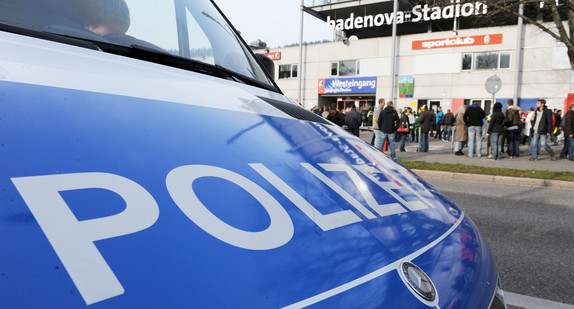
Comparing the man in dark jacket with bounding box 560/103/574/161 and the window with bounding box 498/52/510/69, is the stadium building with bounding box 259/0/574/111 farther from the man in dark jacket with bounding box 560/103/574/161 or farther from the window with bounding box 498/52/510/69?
the man in dark jacket with bounding box 560/103/574/161

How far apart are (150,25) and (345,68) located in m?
28.2

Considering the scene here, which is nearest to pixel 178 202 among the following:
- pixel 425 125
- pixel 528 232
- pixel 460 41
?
pixel 528 232

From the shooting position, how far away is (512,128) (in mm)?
11406

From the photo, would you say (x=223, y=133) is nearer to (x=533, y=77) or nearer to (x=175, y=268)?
(x=175, y=268)

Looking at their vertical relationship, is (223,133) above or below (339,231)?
above

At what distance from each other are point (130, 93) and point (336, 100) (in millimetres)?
30613

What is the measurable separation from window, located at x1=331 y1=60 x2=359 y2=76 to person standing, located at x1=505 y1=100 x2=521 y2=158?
17090 mm

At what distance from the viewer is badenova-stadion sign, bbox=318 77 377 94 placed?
1087 inches

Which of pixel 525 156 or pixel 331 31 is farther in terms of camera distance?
pixel 331 31

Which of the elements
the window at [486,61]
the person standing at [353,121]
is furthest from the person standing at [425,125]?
the window at [486,61]

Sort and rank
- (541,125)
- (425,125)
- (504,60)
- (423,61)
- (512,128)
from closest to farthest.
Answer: (541,125) → (512,128) → (425,125) → (504,60) → (423,61)

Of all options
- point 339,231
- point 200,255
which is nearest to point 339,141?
point 339,231

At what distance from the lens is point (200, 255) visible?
73 cm

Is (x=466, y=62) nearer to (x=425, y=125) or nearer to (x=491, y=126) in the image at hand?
(x=425, y=125)
